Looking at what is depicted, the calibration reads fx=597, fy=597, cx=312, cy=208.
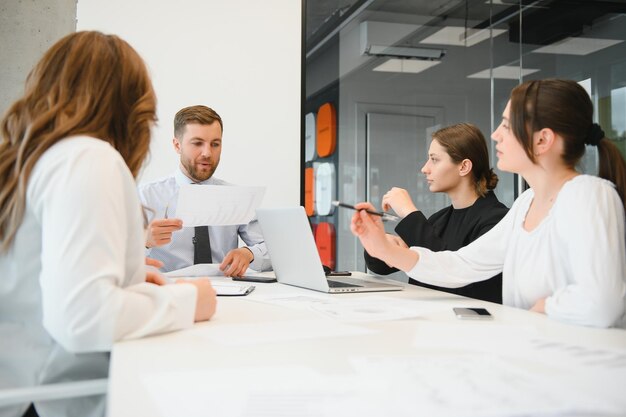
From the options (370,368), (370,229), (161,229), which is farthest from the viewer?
(161,229)

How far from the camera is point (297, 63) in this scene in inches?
152

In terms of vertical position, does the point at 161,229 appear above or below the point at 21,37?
below

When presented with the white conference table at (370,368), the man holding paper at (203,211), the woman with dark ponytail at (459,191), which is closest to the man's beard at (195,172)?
the man holding paper at (203,211)

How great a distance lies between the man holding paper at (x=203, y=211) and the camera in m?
2.29

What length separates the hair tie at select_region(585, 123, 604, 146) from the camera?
1633 mm

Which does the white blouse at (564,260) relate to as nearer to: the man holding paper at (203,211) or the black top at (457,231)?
the black top at (457,231)

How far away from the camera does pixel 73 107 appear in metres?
1.17

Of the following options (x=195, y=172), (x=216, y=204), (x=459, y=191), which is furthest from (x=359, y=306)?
(x=195, y=172)

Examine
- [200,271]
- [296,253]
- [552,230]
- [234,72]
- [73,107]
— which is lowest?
[200,271]

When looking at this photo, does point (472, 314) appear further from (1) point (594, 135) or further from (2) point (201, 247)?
(2) point (201, 247)

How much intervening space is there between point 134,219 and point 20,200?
201mm

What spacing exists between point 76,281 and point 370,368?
1.64 feet

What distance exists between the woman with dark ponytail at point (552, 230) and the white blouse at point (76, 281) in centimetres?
85

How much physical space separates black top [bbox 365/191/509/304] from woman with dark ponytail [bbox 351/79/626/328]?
34 cm
